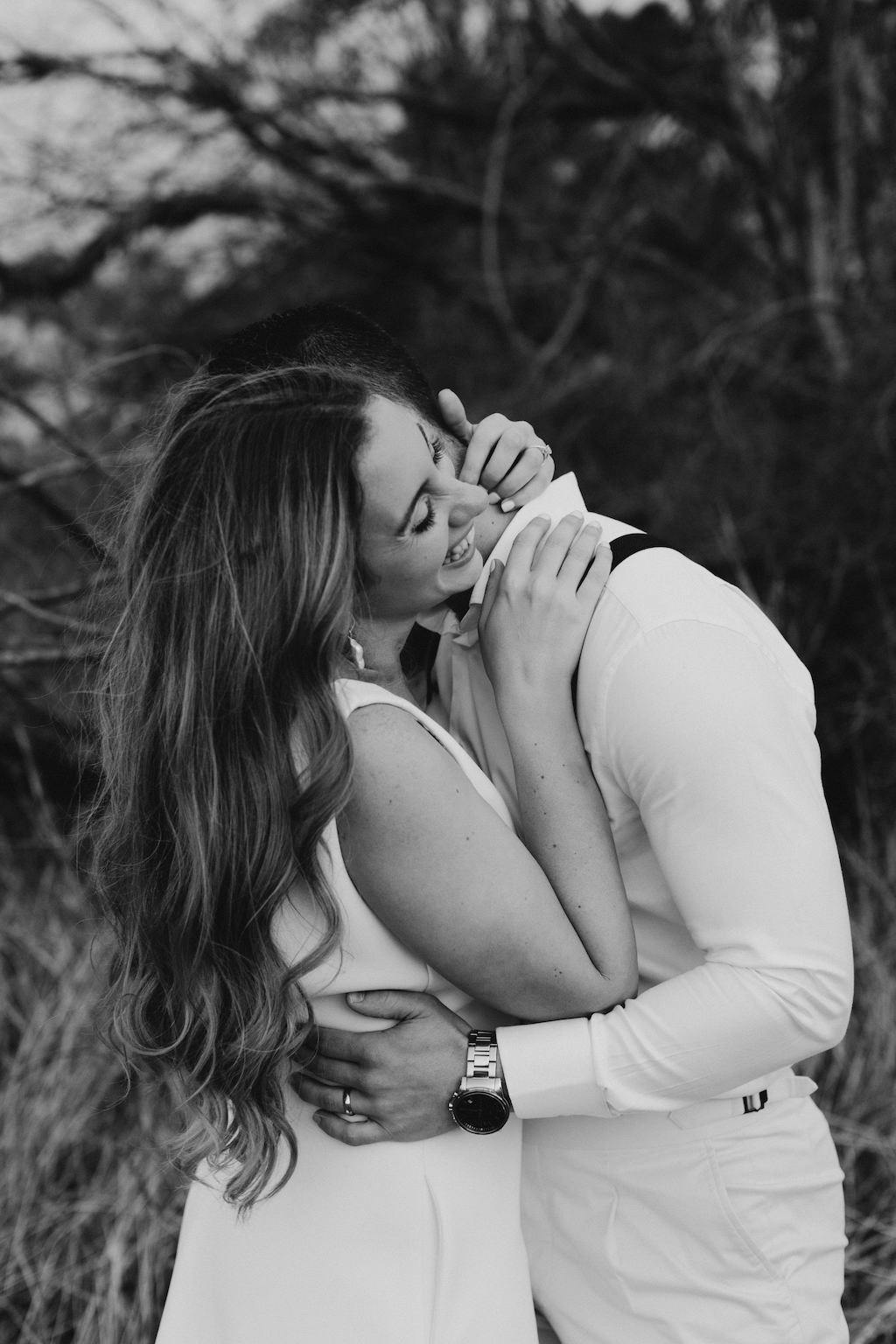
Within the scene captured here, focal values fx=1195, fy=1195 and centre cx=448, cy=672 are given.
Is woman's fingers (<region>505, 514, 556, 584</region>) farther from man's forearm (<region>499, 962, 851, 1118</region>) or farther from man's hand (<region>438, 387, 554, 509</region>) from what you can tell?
man's forearm (<region>499, 962, 851, 1118</region>)

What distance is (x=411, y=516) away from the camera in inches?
61.8

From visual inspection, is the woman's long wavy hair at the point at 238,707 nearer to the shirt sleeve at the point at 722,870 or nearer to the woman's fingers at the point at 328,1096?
the woman's fingers at the point at 328,1096

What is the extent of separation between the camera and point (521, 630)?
1590mm

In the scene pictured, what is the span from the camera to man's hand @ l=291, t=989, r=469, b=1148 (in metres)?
1.57

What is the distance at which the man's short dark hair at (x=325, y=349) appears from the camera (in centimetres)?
160

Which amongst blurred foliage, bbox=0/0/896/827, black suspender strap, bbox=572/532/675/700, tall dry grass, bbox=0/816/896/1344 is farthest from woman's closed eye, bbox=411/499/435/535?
blurred foliage, bbox=0/0/896/827

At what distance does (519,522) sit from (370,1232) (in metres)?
1.00

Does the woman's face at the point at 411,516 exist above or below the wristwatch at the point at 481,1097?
above

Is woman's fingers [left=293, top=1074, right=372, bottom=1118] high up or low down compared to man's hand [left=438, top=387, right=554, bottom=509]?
down

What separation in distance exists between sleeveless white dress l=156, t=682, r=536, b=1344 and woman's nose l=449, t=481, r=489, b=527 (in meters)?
0.28

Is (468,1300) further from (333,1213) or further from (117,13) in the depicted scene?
(117,13)

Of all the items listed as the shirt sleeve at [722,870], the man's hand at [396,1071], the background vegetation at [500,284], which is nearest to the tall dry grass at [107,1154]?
the background vegetation at [500,284]

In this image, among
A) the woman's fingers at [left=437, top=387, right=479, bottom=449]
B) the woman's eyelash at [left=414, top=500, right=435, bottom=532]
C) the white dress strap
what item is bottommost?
the white dress strap

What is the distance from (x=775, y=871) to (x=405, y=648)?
0.80 m
